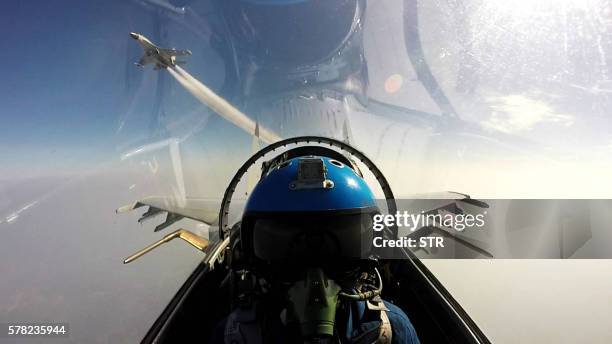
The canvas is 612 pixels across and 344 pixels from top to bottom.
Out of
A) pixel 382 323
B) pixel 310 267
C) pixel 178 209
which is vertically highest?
pixel 310 267

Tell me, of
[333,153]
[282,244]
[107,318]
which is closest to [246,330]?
[282,244]

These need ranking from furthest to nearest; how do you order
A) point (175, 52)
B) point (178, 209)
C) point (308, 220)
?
point (175, 52) → point (178, 209) → point (308, 220)

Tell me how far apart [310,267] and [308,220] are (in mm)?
251

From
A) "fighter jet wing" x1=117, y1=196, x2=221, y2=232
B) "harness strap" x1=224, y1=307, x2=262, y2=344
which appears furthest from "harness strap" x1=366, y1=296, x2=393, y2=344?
"fighter jet wing" x1=117, y1=196, x2=221, y2=232

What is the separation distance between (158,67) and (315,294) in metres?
22.6

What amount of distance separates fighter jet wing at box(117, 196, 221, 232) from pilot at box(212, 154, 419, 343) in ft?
31.2

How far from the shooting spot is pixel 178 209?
11133 mm

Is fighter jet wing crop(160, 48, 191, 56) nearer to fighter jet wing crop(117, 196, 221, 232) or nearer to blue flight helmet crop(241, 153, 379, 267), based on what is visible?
fighter jet wing crop(117, 196, 221, 232)

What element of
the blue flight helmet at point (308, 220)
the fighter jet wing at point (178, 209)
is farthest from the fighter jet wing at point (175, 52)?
the blue flight helmet at point (308, 220)

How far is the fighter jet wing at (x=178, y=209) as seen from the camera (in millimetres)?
10883

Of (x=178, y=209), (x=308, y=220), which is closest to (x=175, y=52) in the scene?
(x=178, y=209)

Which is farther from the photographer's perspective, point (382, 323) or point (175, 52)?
point (175, 52)

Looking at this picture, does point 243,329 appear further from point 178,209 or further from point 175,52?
point 175,52

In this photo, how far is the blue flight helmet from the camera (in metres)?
1.64
